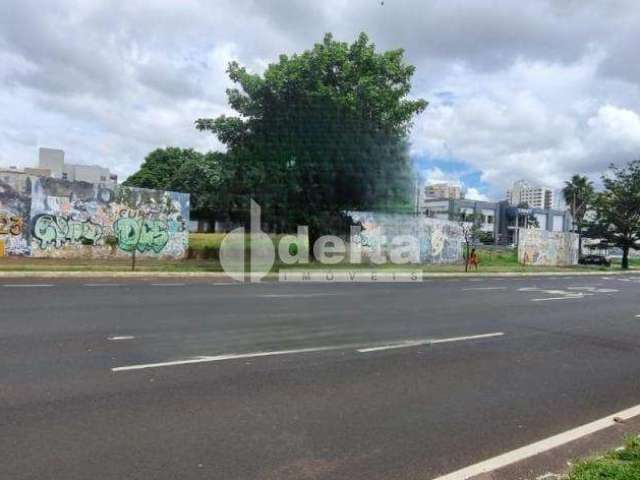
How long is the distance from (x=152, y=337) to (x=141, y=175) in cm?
6312

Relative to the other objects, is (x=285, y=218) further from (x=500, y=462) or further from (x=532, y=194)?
(x=532, y=194)

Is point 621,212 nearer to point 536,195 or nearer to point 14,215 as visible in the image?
point 14,215

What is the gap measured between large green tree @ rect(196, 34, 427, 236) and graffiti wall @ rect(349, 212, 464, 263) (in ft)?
10.9

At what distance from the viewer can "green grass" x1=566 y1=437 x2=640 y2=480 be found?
Answer: 11.7 ft

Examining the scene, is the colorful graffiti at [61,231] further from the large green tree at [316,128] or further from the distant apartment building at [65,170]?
the distant apartment building at [65,170]

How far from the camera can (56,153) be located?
67.1m

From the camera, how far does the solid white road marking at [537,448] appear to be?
380 cm

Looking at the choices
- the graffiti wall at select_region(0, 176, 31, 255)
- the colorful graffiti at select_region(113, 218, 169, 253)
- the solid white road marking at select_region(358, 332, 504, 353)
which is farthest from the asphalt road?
the colorful graffiti at select_region(113, 218, 169, 253)

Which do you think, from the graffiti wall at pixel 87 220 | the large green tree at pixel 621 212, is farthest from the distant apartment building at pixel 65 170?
the large green tree at pixel 621 212

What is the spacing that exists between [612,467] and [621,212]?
46.8 meters

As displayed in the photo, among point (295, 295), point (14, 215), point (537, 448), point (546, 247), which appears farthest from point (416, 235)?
point (537, 448)

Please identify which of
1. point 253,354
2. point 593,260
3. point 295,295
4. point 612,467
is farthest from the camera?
point 593,260

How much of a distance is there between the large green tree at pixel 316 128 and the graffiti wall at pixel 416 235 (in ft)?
10.9

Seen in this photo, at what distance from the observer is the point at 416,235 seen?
104ft
